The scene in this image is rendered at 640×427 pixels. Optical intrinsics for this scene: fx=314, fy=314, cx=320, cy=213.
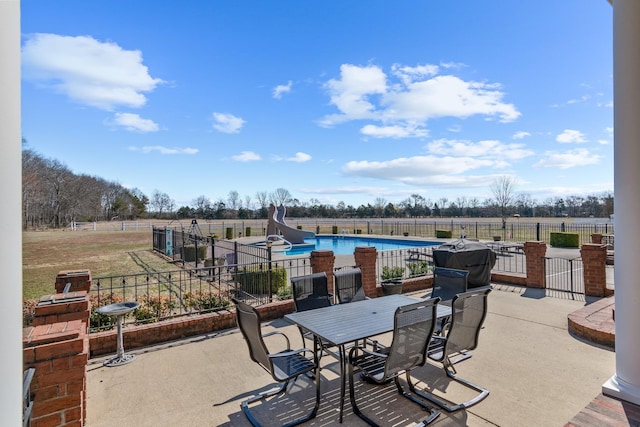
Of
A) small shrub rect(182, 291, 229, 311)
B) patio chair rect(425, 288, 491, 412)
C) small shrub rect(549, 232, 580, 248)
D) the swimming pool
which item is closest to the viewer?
patio chair rect(425, 288, 491, 412)

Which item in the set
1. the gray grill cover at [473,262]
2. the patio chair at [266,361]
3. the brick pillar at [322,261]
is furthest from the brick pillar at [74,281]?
the gray grill cover at [473,262]

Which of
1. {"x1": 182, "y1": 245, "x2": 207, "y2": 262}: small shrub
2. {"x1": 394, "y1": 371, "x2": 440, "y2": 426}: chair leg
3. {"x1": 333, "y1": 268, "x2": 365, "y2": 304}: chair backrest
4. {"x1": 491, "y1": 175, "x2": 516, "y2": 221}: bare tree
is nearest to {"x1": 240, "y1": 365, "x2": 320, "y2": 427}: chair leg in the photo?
{"x1": 394, "y1": 371, "x2": 440, "y2": 426}: chair leg

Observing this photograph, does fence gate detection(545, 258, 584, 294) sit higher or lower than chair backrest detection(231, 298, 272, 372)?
lower

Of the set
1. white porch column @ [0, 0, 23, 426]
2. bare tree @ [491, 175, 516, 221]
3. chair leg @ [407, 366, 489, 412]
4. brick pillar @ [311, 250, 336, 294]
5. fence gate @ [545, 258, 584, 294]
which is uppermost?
bare tree @ [491, 175, 516, 221]

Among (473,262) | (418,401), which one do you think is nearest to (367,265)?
(473,262)

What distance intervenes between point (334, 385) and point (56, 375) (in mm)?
2524

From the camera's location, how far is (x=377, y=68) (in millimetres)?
10469

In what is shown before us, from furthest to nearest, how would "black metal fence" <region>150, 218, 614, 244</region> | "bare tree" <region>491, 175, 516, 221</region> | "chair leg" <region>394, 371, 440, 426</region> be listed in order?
"bare tree" <region>491, 175, 516, 221</region> → "black metal fence" <region>150, 218, 614, 244</region> → "chair leg" <region>394, 371, 440, 426</region>

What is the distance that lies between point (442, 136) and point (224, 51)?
1571cm

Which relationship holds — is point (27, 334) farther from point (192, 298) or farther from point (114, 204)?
point (114, 204)

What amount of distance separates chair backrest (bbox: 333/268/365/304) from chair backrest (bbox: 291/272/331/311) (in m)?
0.22

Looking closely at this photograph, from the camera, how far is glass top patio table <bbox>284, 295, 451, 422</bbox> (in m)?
2.98

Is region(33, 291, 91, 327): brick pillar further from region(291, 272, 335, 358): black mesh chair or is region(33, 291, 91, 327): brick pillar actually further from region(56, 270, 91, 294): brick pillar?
region(291, 272, 335, 358): black mesh chair

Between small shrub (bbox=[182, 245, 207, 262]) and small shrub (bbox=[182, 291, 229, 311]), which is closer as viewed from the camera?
small shrub (bbox=[182, 291, 229, 311])
